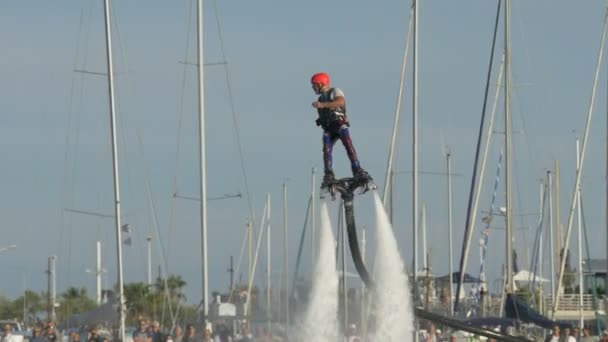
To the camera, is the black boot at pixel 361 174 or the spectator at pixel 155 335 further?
the spectator at pixel 155 335

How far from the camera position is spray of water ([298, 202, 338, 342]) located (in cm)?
3022

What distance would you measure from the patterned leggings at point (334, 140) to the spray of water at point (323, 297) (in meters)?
1.89

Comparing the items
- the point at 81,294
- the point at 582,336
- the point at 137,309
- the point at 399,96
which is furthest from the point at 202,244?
the point at 81,294

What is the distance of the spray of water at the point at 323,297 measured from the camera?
30.2 m

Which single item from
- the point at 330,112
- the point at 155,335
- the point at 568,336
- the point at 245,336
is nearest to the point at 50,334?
the point at 155,335

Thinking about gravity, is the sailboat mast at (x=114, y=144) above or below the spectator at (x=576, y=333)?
above

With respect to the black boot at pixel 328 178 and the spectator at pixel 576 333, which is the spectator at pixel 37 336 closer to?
the spectator at pixel 576 333

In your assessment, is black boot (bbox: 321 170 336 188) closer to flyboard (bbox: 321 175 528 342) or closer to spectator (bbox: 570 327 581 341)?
flyboard (bbox: 321 175 528 342)

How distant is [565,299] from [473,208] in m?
29.1

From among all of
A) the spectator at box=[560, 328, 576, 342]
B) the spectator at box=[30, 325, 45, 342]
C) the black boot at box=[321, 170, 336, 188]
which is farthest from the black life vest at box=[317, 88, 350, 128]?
the spectator at box=[30, 325, 45, 342]

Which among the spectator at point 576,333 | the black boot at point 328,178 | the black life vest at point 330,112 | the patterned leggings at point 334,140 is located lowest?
the spectator at point 576,333

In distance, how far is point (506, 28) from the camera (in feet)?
167

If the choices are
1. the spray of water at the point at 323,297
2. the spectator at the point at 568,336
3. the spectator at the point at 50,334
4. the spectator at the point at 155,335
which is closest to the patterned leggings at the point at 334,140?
the spray of water at the point at 323,297

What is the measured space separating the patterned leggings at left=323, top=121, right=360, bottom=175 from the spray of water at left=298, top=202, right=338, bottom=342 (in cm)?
189
